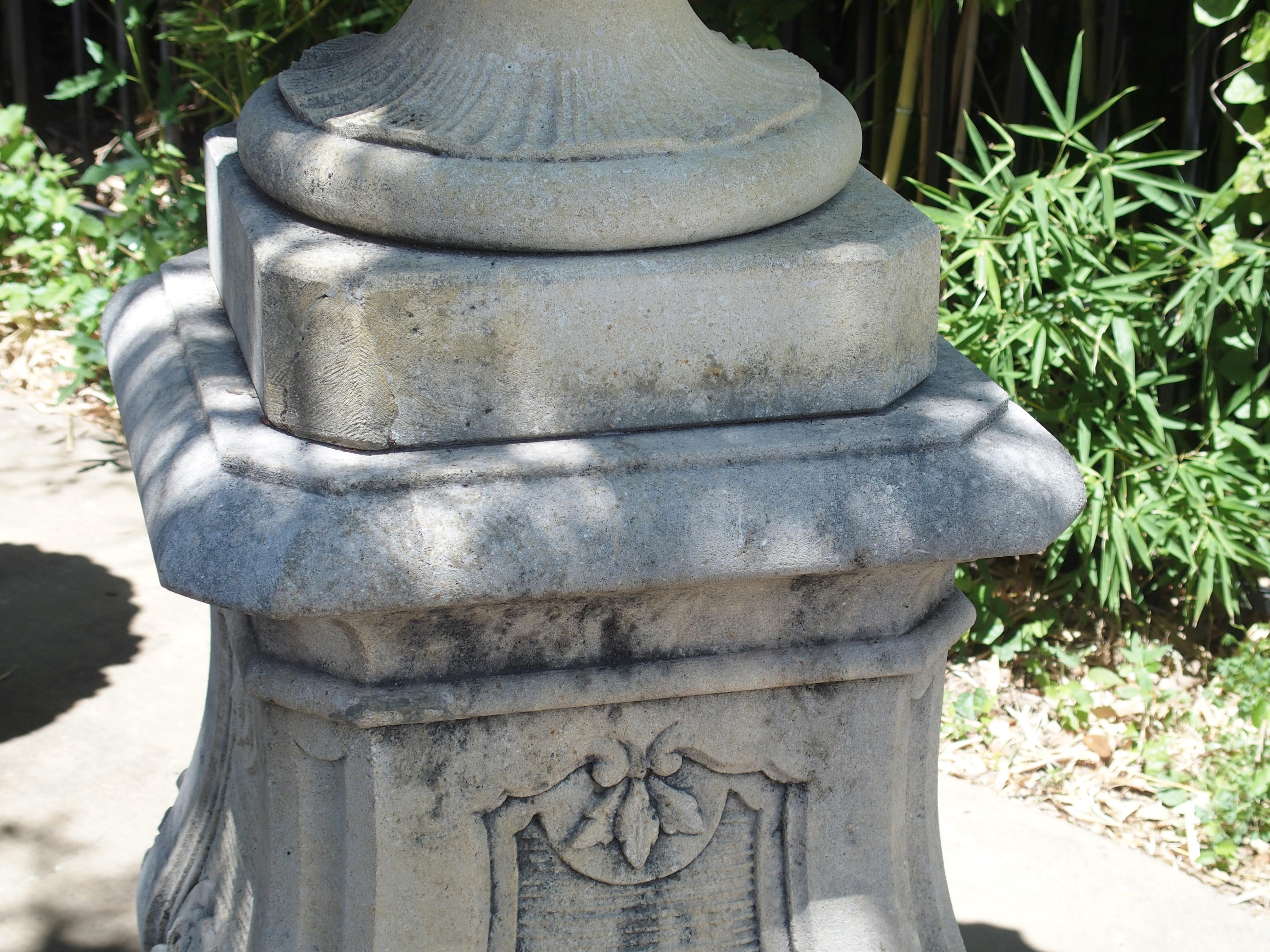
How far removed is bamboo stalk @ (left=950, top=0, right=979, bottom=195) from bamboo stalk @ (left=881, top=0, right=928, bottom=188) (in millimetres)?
95

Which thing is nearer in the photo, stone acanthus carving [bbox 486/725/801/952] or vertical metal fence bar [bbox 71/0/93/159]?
stone acanthus carving [bbox 486/725/801/952]

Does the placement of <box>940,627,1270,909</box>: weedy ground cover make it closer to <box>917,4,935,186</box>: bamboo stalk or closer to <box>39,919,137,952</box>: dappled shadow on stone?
<box>917,4,935,186</box>: bamboo stalk

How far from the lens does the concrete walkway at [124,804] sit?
240cm

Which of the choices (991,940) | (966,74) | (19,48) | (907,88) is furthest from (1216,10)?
(19,48)

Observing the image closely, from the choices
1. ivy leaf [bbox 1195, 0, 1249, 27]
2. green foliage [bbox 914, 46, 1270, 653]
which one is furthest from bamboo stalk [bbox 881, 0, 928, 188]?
ivy leaf [bbox 1195, 0, 1249, 27]

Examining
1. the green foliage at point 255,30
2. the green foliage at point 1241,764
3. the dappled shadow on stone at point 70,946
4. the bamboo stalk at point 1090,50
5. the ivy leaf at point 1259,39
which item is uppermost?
the ivy leaf at point 1259,39

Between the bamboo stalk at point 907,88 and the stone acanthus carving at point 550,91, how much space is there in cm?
132

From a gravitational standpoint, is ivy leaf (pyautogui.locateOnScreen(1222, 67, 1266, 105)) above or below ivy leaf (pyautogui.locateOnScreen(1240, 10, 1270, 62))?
below

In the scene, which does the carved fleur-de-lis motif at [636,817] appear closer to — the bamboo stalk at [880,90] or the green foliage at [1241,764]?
the green foliage at [1241,764]

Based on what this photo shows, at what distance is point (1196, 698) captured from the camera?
3027 millimetres

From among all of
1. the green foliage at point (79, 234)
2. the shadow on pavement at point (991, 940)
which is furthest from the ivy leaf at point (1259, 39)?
the green foliage at point (79, 234)

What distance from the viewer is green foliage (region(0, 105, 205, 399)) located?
3.97 m

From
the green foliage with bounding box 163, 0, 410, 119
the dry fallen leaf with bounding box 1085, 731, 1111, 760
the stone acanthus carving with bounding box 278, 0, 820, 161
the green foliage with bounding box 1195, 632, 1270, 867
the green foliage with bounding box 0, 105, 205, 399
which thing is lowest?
the dry fallen leaf with bounding box 1085, 731, 1111, 760

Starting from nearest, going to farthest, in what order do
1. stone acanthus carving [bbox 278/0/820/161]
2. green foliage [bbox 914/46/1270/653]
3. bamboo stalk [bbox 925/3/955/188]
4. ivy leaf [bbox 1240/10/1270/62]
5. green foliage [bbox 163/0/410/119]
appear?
stone acanthus carving [bbox 278/0/820/161]
ivy leaf [bbox 1240/10/1270/62]
green foliage [bbox 914/46/1270/653]
bamboo stalk [bbox 925/3/955/188]
green foliage [bbox 163/0/410/119]
